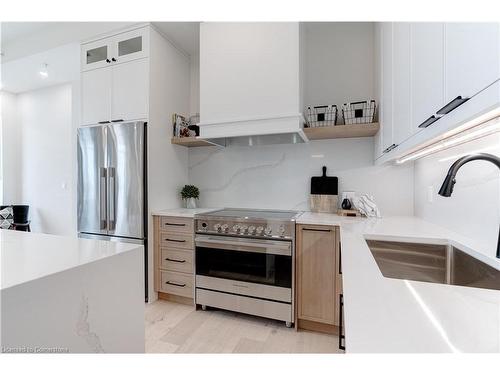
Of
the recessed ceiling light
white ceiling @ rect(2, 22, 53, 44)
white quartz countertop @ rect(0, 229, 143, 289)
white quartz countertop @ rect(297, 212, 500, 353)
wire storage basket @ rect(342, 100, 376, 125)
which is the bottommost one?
white quartz countertop @ rect(297, 212, 500, 353)

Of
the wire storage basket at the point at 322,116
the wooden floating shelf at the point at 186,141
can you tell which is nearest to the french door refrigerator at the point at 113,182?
the wooden floating shelf at the point at 186,141

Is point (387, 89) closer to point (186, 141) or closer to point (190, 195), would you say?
point (186, 141)

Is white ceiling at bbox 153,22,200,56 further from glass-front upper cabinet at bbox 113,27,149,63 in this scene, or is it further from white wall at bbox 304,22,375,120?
white wall at bbox 304,22,375,120

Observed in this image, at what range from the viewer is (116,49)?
252cm

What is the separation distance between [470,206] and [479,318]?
984mm

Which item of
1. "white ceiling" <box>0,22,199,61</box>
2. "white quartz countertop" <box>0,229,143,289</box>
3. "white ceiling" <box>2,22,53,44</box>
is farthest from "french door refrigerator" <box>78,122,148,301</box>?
"white ceiling" <box>2,22,53,44</box>

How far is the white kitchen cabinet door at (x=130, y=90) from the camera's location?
2400 millimetres

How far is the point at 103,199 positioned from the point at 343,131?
8.02 feet

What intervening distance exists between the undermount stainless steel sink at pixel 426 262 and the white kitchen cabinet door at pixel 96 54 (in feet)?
9.92

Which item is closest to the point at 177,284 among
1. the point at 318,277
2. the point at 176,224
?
the point at 176,224

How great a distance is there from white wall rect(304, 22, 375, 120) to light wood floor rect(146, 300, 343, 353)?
85.6 inches

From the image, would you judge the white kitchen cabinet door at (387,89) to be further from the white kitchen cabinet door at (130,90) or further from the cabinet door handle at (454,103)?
the white kitchen cabinet door at (130,90)

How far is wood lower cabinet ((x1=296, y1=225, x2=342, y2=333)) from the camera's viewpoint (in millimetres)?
1897
